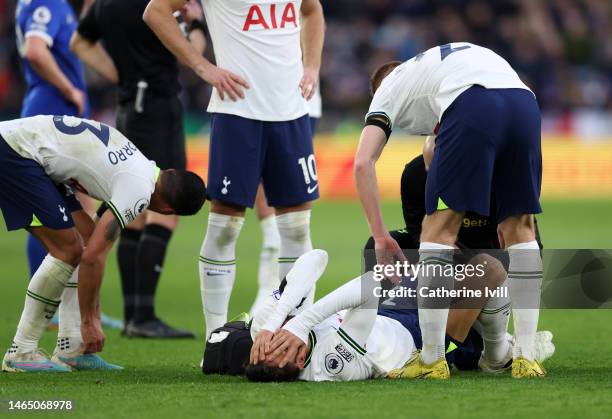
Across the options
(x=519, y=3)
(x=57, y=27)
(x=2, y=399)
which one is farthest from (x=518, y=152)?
(x=519, y=3)

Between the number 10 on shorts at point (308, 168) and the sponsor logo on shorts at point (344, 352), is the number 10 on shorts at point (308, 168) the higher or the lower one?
the higher one

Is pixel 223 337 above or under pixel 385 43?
under

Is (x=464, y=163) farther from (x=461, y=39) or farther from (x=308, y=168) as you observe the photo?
(x=461, y=39)

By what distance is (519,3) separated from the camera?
24328 mm

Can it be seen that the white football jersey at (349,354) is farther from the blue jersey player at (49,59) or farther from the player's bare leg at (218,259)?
the blue jersey player at (49,59)

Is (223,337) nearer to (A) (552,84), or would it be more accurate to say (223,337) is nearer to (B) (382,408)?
(B) (382,408)

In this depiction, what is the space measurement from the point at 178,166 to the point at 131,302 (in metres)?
1.03

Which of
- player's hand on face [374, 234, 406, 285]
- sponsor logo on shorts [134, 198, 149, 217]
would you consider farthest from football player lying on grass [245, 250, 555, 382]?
Answer: sponsor logo on shorts [134, 198, 149, 217]

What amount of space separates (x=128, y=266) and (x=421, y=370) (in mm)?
3257

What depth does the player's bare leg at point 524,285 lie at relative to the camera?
17.3ft

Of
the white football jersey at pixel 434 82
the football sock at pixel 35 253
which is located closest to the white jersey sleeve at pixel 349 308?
the white football jersey at pixel 434 82

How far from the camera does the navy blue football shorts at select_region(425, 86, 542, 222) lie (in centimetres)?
509

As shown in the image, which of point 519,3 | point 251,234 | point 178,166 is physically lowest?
point 251,234

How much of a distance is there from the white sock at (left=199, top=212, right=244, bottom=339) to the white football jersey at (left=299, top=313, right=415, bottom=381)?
0.98m
